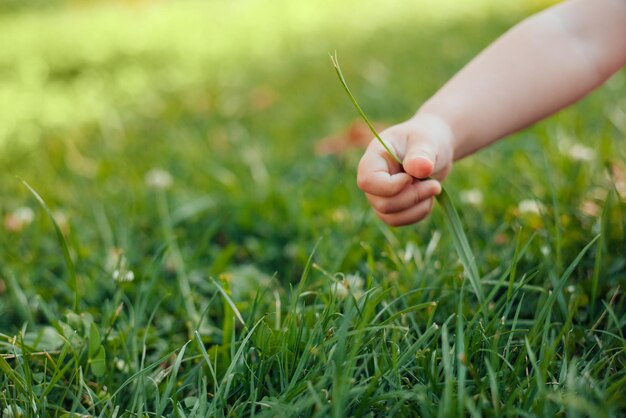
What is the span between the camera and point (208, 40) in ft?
15.3

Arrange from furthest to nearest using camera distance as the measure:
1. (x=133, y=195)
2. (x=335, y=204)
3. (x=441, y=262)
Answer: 1. (x=133, y=195)
2. (x=335, y=204)
3. (x=441, y=262)

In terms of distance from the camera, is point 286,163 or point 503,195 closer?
point 503,195

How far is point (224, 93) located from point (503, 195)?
1868mm

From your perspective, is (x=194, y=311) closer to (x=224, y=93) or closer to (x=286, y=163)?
(x=286, y=163)

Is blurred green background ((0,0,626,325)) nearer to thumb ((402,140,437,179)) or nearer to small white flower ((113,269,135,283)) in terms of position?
small white flower ((113,269,135,283))

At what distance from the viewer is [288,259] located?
1.51m

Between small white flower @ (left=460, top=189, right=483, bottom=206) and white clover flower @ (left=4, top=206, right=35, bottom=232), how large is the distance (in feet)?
3.71

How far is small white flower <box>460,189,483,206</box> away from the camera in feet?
5.08

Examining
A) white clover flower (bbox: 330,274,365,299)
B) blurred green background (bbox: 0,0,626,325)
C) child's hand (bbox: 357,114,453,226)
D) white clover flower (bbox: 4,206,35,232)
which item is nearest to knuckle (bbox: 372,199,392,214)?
child's hand (bbox: 357,114,453,226)

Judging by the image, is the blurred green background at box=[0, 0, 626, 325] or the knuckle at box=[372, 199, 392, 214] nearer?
the knuckle at box=[372, 199, 392, 214]

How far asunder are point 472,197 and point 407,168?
66cm

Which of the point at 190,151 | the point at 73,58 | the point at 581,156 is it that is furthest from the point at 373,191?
the point at 73,58

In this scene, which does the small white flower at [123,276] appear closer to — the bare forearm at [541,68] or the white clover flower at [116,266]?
the white clover flower at [116,266]

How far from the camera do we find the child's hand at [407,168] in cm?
96
